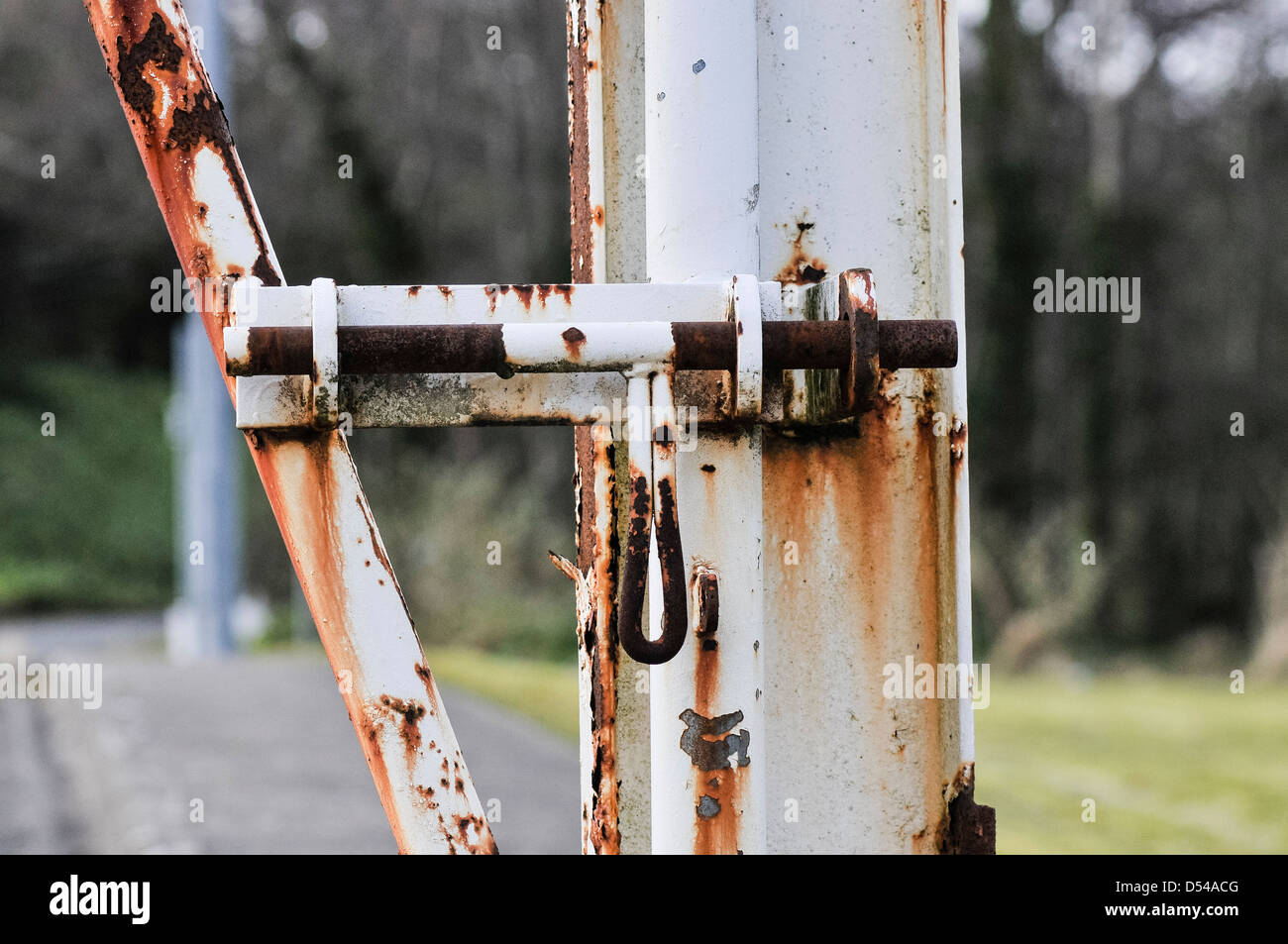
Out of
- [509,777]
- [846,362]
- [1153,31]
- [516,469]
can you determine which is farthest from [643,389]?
[1153,31]

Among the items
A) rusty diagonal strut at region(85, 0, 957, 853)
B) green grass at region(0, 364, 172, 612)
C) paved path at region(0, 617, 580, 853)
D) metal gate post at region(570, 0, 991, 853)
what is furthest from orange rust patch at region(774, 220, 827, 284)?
green grass at region(0, 364, 172, 612)

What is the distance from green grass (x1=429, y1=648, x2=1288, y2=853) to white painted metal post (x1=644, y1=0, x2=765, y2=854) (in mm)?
3109

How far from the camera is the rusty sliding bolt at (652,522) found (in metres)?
0.75

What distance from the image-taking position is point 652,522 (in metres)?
0.78

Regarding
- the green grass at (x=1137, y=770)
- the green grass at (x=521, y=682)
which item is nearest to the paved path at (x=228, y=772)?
the green grass at (x=521, y=682)

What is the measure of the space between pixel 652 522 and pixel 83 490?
19.9 m

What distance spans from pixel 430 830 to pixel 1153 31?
1522 centimetres

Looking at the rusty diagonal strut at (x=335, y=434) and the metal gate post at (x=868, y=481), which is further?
the metal gate post at (x=868, y=481)

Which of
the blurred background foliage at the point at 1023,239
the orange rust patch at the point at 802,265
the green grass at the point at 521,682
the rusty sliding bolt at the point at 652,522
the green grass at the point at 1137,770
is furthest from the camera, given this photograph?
the blurred background foliage at the point at 1023,239

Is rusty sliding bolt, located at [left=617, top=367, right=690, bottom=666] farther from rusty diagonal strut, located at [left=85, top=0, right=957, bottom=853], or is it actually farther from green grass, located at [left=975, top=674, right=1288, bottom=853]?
green grass, located at [left=975, top=674, right=1288, bottom=853]

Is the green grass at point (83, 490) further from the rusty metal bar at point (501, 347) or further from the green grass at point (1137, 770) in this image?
the rusty metal bar at point (501, 347)

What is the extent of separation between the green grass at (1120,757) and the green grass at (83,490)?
9.43m

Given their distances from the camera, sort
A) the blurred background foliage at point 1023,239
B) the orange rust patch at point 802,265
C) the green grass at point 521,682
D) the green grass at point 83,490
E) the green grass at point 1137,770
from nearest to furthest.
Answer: the orange rust patch at point 802,265
the green grass at point 1137,770
the green grass at point 521,682
the blurred background foliage at point 1023,239
the green grass at point 83,490

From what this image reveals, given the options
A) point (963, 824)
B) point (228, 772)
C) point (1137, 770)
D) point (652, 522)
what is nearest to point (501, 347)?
point (652, 522)
